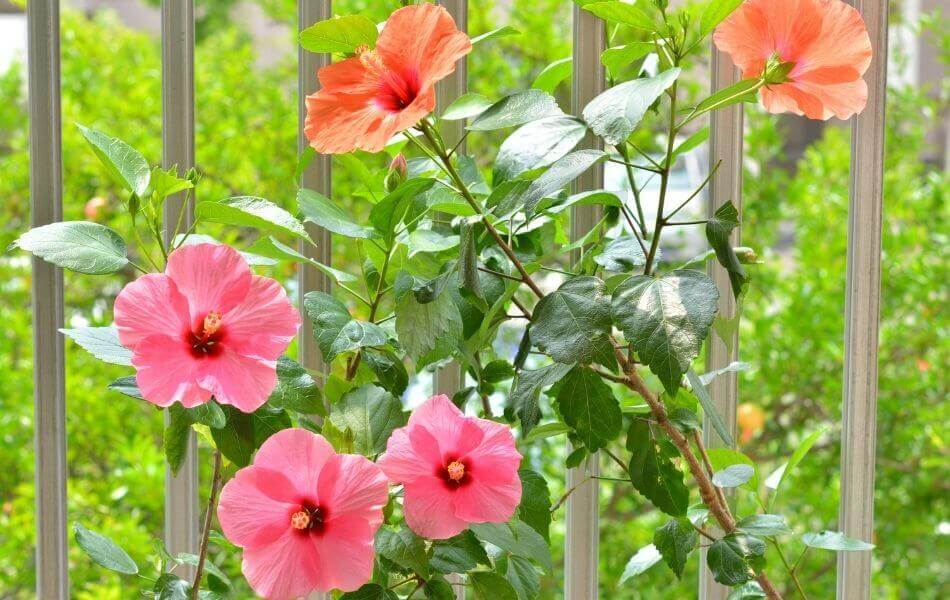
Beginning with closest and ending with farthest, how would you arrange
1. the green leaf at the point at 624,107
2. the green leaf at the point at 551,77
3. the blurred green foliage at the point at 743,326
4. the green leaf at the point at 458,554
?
1. the green leaf at the point at 624,107
2. the green leaf at the point at 458,554
3. the green leaf at the point at 551,77
4. the blurred green foliage at the point at 743,326

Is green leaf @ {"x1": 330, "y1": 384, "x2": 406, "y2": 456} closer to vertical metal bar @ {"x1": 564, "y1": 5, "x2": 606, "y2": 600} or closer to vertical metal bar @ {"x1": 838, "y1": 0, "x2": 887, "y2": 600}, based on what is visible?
vertical metal bar @ {"x1": 564, "y1": 5, "x2": 606, "y2": 600}

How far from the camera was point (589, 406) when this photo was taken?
2.58 feet

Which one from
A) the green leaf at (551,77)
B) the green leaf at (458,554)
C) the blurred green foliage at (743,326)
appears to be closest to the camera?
the green leaf at (458,554)

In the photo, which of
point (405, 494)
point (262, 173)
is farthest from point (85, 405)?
point (405, 494)

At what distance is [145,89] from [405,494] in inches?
78.2

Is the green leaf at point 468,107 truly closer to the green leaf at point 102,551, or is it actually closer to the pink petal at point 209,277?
the pink petal at point 209,277

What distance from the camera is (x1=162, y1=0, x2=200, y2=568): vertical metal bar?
2.96ft

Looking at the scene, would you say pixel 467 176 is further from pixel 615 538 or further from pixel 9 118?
pixel 9 118

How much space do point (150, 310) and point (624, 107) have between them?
33 centimetres

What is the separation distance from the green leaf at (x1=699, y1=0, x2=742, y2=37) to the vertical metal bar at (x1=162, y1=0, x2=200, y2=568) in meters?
0.44

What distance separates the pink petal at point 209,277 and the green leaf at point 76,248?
0.15 feet

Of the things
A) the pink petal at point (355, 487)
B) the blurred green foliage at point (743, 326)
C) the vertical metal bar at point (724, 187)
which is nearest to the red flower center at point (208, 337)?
the pink petal at point (355, 487)

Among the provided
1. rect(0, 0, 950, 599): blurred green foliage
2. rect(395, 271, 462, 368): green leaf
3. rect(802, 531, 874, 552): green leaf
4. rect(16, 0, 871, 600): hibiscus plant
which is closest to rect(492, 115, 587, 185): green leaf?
rect(16, 0, 871, 600): hibiscus plant

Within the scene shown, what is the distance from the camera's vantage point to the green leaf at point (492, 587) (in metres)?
0.80
